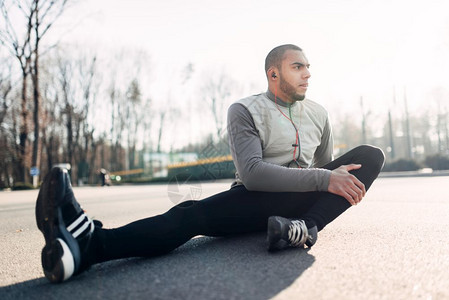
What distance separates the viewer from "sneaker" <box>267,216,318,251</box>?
5.42ft

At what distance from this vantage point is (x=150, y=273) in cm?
149

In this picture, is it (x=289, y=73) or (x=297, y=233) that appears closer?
(x=297, y=233)

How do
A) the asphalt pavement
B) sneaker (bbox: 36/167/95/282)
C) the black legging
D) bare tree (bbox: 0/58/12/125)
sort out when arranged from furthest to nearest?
1. bare tree (bbox: 0/58/12/125)
2. the black legging
3. sneaker (bbox: 36/167/95/282)
4. the asphalt pavement

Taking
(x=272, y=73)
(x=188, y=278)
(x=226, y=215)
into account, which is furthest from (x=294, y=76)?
(x=188, y=278)

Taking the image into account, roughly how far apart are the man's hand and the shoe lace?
24 cm

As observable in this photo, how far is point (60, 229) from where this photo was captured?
141cm

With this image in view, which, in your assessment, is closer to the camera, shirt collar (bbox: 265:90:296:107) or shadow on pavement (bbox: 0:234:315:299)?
shadow on pavement (bbox: 0:234:315:299)

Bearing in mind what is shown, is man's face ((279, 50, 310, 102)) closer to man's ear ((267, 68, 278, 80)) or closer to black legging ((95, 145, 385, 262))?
man's ear ((267, 68, 278, 80))

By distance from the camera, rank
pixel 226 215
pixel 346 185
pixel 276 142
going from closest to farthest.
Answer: pixel 346 185 < pixel 226 215 < pixel 276 142

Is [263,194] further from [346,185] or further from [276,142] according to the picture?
[346,185]

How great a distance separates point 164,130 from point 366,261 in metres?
36.6

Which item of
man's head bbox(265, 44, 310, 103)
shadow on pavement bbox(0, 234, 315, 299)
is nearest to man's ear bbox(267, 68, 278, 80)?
man's head bbox(265, 44, 310, 103)

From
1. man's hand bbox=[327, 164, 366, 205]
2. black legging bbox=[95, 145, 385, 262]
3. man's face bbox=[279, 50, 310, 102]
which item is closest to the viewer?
black legging bbox=[95, 145, 385, 262]

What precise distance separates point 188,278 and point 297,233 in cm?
58
